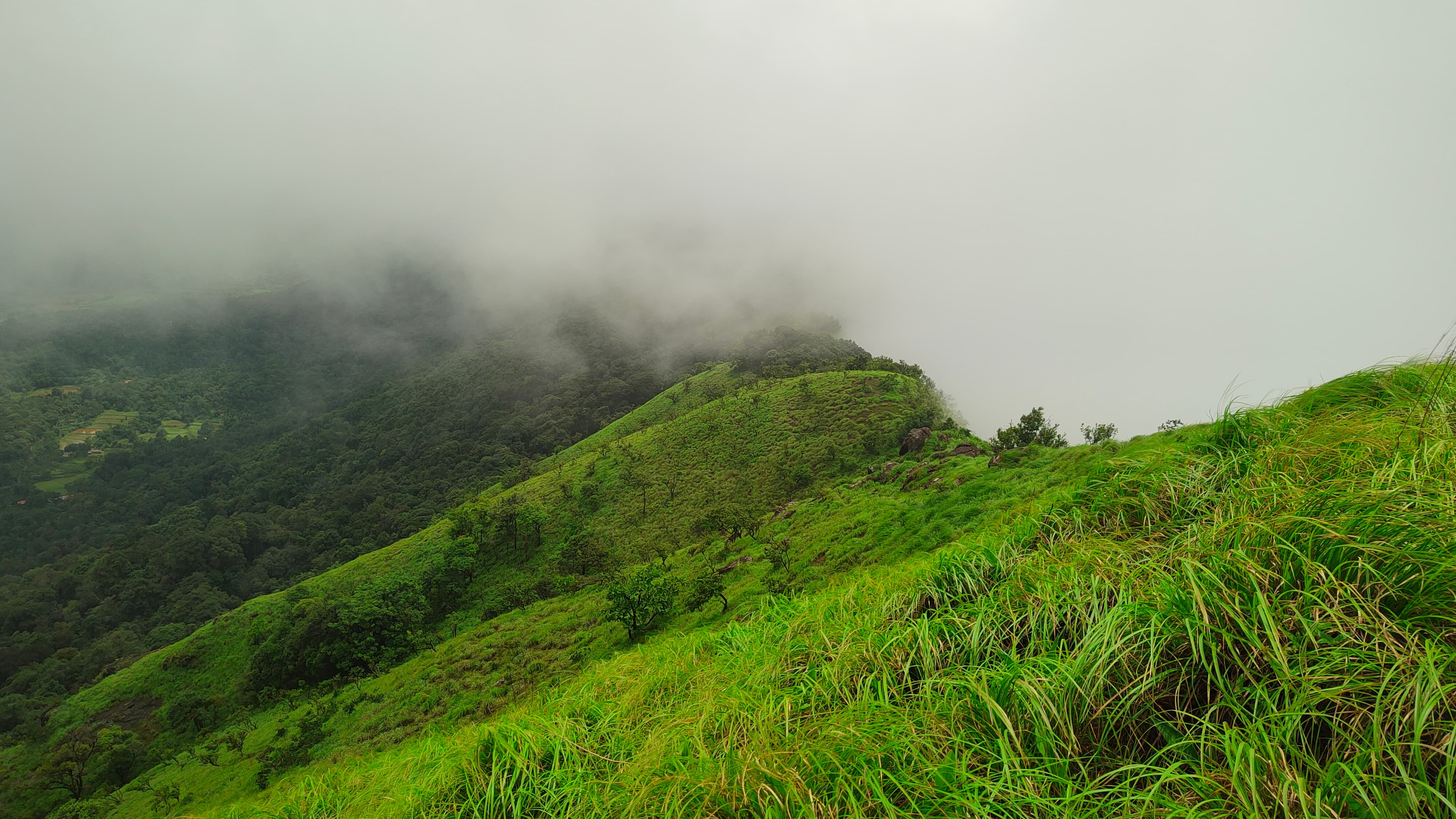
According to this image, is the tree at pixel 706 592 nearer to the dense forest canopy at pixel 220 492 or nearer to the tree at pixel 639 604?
the tree at pixel 639 604

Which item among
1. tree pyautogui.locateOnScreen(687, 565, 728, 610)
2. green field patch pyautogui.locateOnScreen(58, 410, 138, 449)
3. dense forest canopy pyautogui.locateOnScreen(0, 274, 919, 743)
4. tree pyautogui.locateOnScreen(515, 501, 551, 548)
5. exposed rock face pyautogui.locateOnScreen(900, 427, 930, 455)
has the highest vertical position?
green field patch pyautogui.locateOnScreen(58, 410, 138, 449)

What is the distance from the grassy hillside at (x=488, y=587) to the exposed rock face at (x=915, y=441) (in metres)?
4.67

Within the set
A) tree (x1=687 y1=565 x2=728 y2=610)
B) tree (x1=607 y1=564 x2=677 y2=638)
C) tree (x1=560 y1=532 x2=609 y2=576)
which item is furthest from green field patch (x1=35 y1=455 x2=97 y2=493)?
tree (x1=687 y1=565 x2=728 y2=610)

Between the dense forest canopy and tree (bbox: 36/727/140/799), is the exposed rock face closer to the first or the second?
the dense forest canopy

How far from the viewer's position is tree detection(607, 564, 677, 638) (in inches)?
875

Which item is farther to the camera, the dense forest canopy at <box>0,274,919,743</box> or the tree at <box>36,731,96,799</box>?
the dense forest canopy at <box>0,274,919,743</box>

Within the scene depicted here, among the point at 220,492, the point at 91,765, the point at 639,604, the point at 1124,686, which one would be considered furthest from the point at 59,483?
the point at 1124,686

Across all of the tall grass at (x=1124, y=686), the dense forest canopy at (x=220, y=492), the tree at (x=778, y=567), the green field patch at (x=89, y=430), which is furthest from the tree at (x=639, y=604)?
the green field patch at (x=89, y=430)

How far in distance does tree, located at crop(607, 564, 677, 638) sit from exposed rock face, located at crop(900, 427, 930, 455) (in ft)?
→ 79.8

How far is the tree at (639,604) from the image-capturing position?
72.9 ft

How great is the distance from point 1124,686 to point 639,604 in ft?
71.3

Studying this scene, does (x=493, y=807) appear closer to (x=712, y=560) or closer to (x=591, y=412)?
(x=712, y=560)

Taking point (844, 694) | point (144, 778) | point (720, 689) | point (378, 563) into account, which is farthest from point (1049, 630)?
point (378, 563)

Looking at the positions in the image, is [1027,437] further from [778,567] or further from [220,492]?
[220,492]
